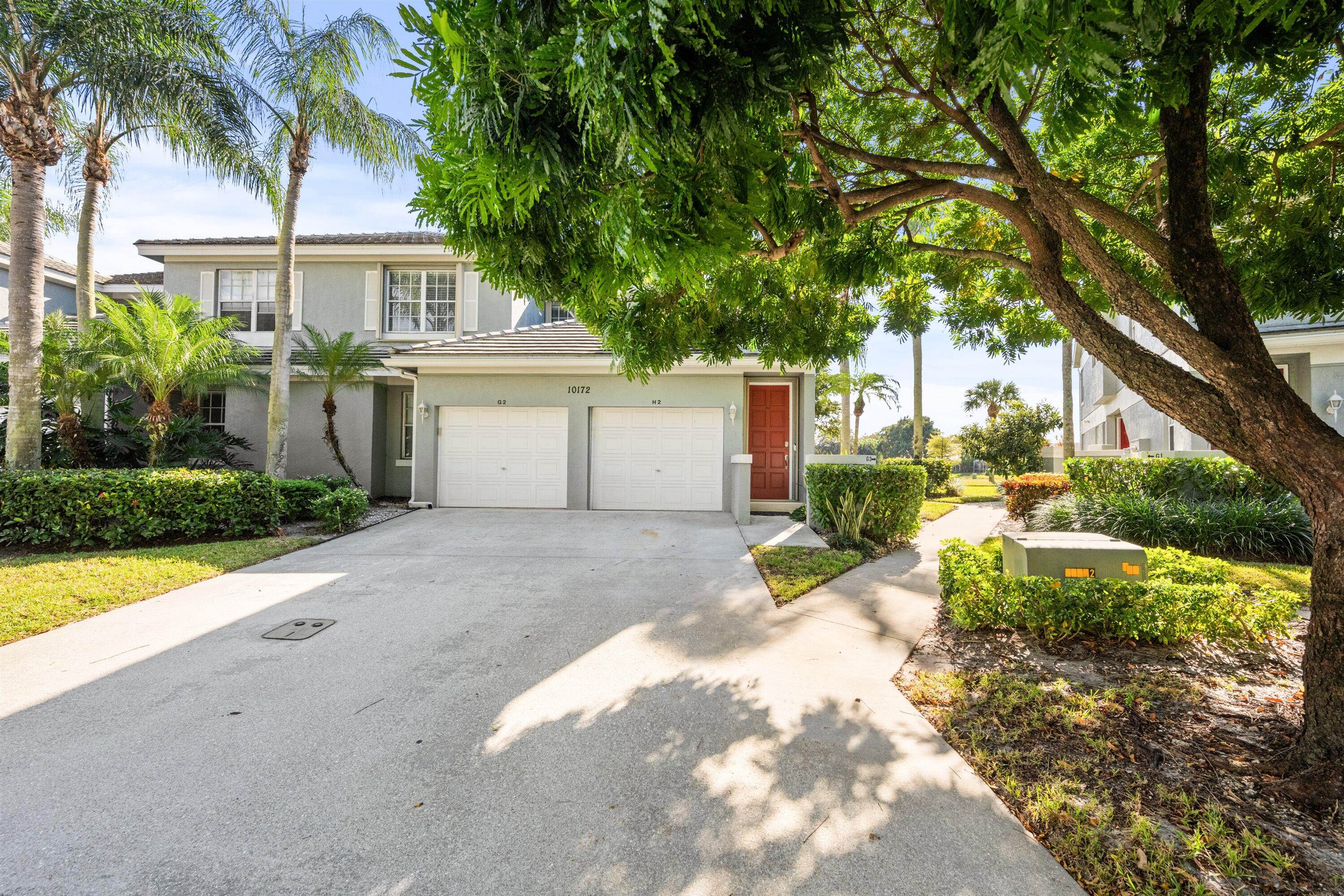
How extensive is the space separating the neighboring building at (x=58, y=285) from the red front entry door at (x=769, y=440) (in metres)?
16.7

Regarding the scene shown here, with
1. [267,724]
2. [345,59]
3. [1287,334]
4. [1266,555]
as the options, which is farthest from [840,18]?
[1287,334]

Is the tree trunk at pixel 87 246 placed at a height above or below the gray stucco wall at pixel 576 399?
above

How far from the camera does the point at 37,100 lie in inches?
327

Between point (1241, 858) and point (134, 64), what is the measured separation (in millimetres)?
13867

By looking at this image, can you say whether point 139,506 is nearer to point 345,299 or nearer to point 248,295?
point 345,299

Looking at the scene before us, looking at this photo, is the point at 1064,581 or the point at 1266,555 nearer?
the point at 1064,581

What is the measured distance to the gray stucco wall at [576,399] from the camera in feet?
38.0

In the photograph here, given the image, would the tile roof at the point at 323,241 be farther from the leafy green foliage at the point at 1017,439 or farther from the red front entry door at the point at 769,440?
the leafy green foliage at the point at 1017,439

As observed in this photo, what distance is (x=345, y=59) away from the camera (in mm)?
9695

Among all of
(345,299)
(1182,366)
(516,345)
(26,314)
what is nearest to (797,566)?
(516,345)

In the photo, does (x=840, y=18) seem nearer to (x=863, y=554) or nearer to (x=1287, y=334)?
(x=863, y=554)

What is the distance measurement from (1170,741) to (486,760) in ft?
11.9

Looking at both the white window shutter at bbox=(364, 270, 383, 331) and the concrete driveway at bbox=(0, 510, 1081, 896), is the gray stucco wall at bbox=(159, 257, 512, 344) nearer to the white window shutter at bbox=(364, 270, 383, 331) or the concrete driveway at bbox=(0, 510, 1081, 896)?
the white window shutter at bbox=(364, 270, 383, 331)

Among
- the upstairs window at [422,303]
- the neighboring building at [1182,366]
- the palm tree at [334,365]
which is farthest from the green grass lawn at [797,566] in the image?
the upstairs window at [422,303]
